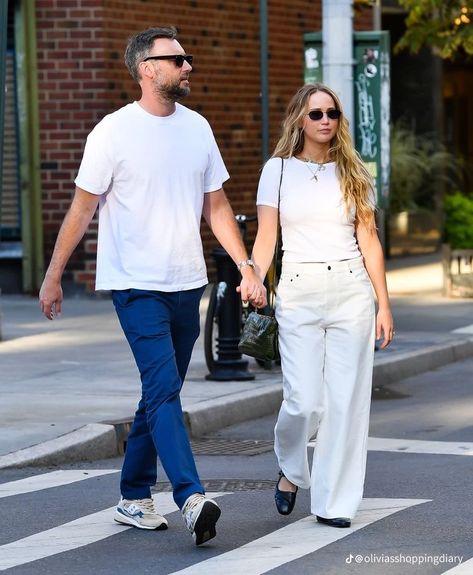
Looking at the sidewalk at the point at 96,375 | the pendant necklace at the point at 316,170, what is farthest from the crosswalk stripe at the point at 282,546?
the sidewalk at the point at 96,375

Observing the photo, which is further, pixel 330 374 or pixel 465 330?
pixel 465 330

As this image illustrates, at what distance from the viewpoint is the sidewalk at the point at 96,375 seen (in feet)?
29.7

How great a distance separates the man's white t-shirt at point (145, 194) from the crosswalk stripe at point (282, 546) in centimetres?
109

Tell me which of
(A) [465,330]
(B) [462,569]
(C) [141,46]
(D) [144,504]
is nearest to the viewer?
(B) [462,569]

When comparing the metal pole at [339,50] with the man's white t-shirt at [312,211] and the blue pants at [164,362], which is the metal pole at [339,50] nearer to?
the man's white t-shirt at [312,211]

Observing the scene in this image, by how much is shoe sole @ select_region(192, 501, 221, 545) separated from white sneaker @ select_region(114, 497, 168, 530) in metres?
0.44

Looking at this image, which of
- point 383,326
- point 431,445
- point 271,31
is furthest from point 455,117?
point 383,326

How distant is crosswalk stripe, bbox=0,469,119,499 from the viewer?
25.6ft

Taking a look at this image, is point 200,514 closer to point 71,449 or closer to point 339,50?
point 71,449

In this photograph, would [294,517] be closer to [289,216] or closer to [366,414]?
[366,414]

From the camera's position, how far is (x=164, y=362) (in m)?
6.39

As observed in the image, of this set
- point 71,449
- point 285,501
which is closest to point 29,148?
point 71,449

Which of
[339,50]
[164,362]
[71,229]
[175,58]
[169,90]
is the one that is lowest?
[164,362]

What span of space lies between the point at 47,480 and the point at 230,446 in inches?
60.5
